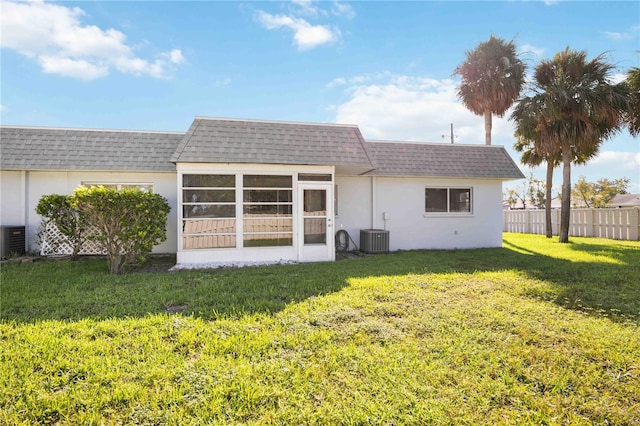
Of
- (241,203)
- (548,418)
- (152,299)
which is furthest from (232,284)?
(548,418)

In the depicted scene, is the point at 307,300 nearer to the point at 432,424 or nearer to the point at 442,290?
the point at 442,290

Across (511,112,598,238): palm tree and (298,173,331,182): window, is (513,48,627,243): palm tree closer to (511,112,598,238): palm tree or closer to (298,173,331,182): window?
(511,112,598,238): palm tree

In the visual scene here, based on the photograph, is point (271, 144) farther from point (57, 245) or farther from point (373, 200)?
point (57, 245)

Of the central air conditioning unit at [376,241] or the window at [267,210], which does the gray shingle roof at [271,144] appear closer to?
the window at [267,210]

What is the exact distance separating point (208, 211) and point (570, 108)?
1602cm

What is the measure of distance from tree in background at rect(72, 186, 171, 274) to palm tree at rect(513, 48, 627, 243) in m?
16.2

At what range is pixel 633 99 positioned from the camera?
13.6m

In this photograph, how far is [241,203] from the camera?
361 inches

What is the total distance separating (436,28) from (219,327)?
38.2 ft

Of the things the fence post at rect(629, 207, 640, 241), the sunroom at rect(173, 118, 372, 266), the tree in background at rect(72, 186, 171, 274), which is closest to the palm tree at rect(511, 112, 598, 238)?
the fence post at rect(629, 207, 640, 241)

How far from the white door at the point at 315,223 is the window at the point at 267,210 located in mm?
363

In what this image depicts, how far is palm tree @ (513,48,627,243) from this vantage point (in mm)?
13680

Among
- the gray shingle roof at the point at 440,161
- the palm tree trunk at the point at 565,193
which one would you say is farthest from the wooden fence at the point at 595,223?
the gray shingle roof at the point at 440,161

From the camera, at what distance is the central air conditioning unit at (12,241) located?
9891 mm
